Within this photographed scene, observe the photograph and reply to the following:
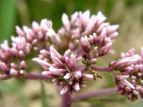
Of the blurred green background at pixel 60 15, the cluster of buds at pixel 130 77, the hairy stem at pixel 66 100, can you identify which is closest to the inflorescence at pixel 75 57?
the cluster of buds at pixel 130 77

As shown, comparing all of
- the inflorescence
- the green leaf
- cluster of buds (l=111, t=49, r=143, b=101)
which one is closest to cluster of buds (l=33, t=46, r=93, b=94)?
the inflorescence

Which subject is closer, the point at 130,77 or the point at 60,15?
the point at 130,77

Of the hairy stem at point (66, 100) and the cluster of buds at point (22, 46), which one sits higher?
the cluster of buds at point (22, 46)

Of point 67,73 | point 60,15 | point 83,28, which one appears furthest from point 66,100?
point 60,15

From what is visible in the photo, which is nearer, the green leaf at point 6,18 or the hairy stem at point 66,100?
the hairy stem at point 66,100

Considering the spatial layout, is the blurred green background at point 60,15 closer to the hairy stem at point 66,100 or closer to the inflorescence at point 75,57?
the inflorescence at point 75,57

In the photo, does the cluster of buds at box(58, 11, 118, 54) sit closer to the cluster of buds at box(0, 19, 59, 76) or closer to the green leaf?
the cluster of buds at box(0, 19, 59, 76)

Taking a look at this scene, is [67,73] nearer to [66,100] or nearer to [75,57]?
[75,57]

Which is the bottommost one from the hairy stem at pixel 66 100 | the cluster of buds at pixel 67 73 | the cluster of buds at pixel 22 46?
the hairy stem at pixel 66 100

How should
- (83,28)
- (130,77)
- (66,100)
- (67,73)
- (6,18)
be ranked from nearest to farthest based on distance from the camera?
(67,73)
(130,77)
(66,100)
(83,28)
(6,18)
